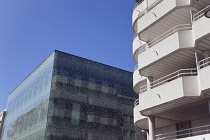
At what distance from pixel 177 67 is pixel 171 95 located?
450 centimetres

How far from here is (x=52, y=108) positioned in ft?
147

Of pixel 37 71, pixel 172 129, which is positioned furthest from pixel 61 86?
pixel 172 129

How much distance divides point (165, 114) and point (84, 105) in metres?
28.8

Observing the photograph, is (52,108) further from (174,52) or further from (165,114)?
(174,52)

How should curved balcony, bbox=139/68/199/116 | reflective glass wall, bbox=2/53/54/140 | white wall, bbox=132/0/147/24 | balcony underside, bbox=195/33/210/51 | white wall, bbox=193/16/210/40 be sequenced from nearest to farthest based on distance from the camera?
white wall, bbox=193/16/210/40 → curved balcony, bbox=139/68/199/116 → balcony underside, bbox=195/33/210/51 → white wall, bbox=132/0/147/24 → reflective glass wall, bbox=2/53/54/140

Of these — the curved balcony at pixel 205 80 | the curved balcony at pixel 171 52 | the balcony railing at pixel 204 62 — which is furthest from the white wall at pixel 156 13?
the curved balcony at pixel 205 80

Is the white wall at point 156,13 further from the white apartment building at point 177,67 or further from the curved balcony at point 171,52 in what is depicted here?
the curved balcony at point 171,52

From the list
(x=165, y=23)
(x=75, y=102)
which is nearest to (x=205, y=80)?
(x=165, y=23)

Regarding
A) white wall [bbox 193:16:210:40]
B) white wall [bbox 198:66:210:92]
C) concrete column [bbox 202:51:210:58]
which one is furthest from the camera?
concrete column [bbox 202:51:210:58]

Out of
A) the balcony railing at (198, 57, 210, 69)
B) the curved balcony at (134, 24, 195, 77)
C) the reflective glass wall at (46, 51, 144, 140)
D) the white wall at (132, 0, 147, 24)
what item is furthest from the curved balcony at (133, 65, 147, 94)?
the reflective glass wall at (46, 51, 144, 140)

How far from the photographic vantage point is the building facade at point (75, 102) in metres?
45.4

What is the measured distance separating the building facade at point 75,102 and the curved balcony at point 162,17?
83.3 ft

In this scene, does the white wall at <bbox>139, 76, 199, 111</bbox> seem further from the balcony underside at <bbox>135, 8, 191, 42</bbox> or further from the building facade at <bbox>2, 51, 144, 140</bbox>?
the building facade at <bbox>2, 51, 144, 140</bbox>

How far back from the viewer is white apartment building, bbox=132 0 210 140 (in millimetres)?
17734
